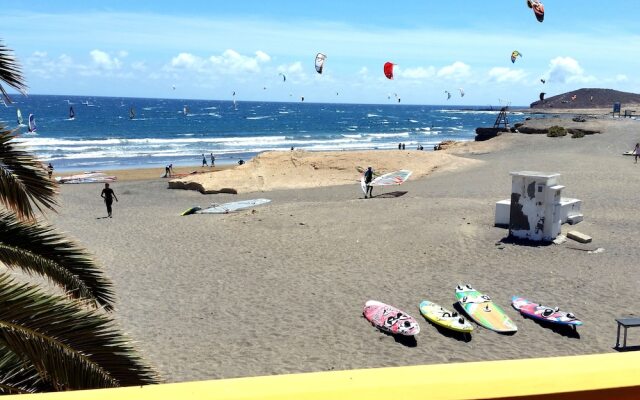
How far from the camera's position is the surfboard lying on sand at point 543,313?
9.27m

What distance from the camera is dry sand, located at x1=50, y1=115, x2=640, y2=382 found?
8.84m

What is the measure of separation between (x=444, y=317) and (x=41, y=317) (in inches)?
292

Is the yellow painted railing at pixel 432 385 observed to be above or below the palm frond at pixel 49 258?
above

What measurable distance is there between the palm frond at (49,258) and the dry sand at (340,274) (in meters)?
3.71

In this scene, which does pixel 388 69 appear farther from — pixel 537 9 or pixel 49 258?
pixel 49 258

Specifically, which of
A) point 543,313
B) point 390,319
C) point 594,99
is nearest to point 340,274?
point 390,319

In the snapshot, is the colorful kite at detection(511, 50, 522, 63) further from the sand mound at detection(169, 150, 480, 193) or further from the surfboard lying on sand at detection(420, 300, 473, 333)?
the surfboard lying on sand at detection(420, 300, 473, 333)

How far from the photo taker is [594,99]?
18150cm

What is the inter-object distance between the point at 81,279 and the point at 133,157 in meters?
47.6

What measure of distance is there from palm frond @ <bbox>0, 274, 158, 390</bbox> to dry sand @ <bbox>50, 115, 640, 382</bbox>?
4568 mm

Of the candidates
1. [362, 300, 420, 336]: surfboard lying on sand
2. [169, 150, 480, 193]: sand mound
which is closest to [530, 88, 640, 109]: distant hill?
[169, 150, 480, 193]: sand mound

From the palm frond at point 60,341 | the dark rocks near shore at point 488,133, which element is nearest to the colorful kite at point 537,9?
the dark rocks near shore at point 488,133

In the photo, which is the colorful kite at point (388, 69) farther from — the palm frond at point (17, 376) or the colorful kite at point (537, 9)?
the palm frond at point (17, 376)

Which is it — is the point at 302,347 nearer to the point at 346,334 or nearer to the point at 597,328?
the point at 346,334
